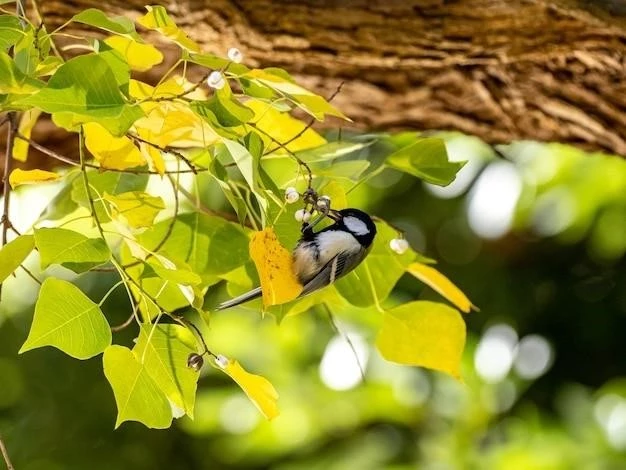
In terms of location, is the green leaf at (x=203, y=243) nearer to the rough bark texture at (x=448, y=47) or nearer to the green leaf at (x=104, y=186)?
the green leaf at (x=104, y=186)

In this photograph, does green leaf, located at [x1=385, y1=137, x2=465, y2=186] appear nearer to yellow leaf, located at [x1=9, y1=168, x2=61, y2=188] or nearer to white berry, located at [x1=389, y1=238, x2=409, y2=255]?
white berry, located at [x1=389, y1=238, x2=409, y2=255]

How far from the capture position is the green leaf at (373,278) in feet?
1.69

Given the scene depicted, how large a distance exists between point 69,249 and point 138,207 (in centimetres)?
8

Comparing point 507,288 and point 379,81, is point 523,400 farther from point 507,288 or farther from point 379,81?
point 379,81

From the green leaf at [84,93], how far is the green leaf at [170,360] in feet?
0.29

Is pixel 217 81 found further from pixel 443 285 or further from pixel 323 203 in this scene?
pixel 443 285

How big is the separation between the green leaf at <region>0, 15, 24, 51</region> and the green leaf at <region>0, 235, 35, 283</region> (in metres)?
0.07

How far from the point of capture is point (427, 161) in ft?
1.59

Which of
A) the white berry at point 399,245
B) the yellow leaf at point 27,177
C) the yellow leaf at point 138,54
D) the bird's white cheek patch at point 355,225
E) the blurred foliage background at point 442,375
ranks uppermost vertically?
the yellow leaf at point 138,54

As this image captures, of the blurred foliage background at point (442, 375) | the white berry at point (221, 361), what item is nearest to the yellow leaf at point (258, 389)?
the white berry at point (221, 361)

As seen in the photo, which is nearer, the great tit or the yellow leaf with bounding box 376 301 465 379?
the great tit

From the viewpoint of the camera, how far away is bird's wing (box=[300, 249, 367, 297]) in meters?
0.41

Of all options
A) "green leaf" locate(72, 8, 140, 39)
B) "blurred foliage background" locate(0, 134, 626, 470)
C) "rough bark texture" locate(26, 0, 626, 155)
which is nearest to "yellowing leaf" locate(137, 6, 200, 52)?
"green leaf" locate(72, 8, 140, 39)

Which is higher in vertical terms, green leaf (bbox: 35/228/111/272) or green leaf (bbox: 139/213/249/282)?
green leaf (bbox: 35/228/111/272)
